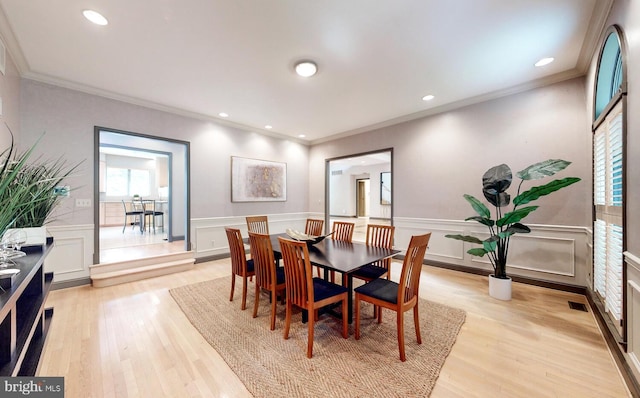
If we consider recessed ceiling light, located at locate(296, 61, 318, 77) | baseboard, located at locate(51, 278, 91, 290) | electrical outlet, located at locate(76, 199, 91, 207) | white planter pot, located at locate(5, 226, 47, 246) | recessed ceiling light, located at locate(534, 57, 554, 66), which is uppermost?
recessed ceiling light, located at locate(534, 57, 554, 66)

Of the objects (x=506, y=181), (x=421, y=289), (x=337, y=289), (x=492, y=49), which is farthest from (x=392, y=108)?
(x=337, y=289)

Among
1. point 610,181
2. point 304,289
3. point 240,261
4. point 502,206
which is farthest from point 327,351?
point 610,181

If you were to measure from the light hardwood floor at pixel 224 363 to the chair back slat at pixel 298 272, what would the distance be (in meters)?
0.71

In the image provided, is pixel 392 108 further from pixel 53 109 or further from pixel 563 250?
pixel 53 109

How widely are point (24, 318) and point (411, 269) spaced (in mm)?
2697

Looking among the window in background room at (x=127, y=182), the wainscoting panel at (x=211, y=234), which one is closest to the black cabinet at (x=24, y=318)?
the wainscoting panel at (x=211, y=234)

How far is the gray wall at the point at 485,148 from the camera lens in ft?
10.2

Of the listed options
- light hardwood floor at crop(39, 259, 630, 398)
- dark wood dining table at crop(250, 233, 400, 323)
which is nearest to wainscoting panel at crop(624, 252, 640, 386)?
light hardwood floor at crop(39, 259, 630, 398)

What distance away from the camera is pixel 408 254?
1859 mm

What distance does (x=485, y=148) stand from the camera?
3.77 metres

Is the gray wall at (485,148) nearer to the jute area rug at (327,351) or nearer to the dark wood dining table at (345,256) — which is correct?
the jute area rug at (327,351)

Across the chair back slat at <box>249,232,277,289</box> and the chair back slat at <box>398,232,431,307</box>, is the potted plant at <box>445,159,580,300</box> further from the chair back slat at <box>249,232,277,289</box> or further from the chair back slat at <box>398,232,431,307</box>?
the chair back slat at <box>249,232,277,289</box>

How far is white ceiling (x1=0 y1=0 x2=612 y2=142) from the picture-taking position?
206cm

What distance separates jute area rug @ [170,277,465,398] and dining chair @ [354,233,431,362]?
0.16 meters
